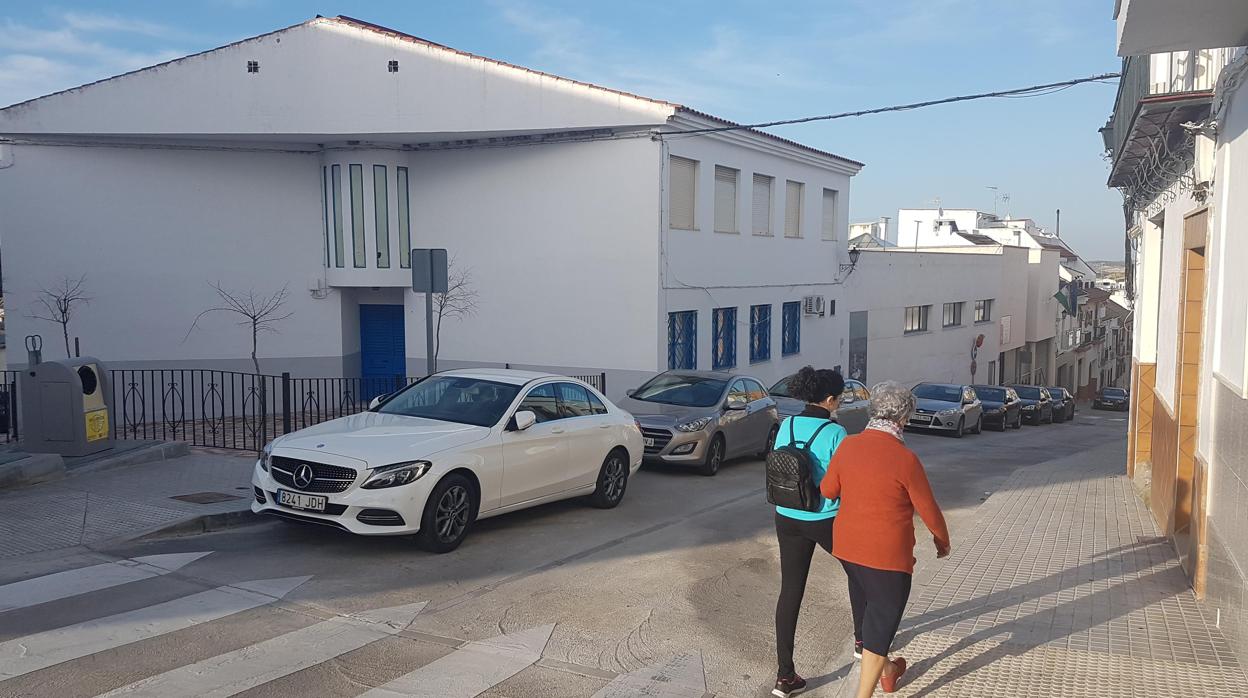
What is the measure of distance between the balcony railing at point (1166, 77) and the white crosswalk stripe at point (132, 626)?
7318 mm

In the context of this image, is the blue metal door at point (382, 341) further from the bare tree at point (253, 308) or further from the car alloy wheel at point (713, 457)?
the car alloy wheel at point (713, 457)

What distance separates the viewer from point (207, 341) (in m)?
18.7

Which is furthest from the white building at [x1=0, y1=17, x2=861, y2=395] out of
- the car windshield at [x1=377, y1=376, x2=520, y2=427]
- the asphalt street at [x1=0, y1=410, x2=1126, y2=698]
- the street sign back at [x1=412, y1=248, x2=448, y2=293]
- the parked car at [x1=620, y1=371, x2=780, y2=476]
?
the asphalt street at [x1=0, y1=410, x2=1126, y2=698]

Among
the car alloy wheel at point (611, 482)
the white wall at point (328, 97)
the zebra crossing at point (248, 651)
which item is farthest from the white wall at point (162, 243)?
the zebra crossing at point (248, 651)

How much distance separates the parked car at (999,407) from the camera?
26.9 metres

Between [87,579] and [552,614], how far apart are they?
10.9ft

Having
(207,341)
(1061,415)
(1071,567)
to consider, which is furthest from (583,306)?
(1061,415)

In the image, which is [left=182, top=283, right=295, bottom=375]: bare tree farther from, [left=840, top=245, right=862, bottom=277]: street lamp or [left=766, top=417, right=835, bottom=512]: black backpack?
[left=840, top=245, right=862, bottom=277]: street lamp

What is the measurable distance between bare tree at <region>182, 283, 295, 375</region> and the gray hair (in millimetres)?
16055

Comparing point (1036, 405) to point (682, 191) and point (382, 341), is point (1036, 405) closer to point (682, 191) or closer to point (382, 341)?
point (682, 191)

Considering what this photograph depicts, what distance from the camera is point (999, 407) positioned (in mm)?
27031

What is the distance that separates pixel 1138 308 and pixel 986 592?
7814 mm

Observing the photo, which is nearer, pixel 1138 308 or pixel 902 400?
pixel 902 400

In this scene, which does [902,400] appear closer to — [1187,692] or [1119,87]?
[1187,692]
